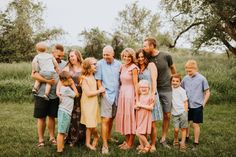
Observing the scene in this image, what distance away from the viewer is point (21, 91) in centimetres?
1562

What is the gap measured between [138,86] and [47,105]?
73.9 inches

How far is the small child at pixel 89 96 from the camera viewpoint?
7.73 m

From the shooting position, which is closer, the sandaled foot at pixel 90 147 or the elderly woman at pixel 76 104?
the sandaled foot at pixel 90 147

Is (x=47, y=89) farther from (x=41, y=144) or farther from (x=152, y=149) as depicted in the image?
(x=152, y=149)

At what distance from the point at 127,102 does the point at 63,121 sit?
1.30 metres

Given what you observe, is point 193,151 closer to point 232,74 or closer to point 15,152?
point 15,152

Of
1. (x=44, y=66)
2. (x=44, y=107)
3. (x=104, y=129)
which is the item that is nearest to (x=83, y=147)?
(x=104, y=129)

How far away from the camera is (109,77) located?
7.80 metres

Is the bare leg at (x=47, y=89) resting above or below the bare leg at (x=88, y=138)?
above

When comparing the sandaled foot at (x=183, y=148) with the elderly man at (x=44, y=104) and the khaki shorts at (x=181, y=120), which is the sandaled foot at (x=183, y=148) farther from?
the elderly man at (x=44, y=104)

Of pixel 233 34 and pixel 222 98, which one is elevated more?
pixel 233 34

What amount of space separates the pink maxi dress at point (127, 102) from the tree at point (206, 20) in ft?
29.3

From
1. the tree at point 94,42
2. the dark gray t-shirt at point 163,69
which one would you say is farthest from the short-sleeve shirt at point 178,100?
the tree at point 94,42

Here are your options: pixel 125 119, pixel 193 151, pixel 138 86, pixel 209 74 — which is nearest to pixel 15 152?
pixel 125 119
